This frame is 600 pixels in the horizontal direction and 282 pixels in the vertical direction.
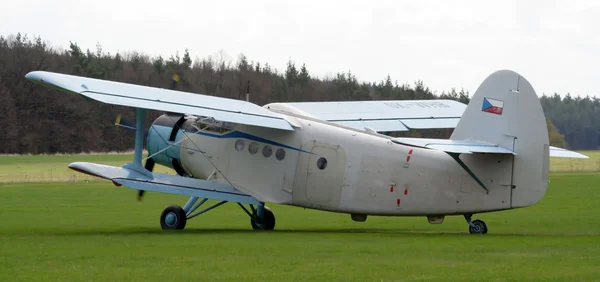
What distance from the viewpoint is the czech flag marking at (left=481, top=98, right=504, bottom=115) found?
55.0ft

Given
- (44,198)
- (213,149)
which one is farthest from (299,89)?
(213,149)

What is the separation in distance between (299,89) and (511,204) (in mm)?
47384

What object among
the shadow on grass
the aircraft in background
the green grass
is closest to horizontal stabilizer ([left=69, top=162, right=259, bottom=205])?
the aircraft in background

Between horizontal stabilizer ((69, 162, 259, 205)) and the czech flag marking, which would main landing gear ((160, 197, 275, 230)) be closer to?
horizontal stabilizer ((69, 162, 259, 205))

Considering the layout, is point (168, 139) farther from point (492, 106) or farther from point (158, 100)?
point (492, 106)

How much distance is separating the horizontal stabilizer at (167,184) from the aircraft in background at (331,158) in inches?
0.9

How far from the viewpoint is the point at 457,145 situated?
1616 cm

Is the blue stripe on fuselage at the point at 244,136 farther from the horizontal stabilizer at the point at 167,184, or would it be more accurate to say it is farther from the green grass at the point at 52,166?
the green grass at the point at 52,166

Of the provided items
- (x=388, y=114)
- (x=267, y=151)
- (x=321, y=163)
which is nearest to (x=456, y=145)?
(x=321, y=163)

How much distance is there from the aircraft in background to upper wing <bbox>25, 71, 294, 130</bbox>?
0.08ft

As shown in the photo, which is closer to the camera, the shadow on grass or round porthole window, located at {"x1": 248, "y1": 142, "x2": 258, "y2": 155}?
the shadow on grass

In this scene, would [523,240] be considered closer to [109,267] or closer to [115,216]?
[109,267]

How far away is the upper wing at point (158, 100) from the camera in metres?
16.7

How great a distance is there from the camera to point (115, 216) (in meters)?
23.6
